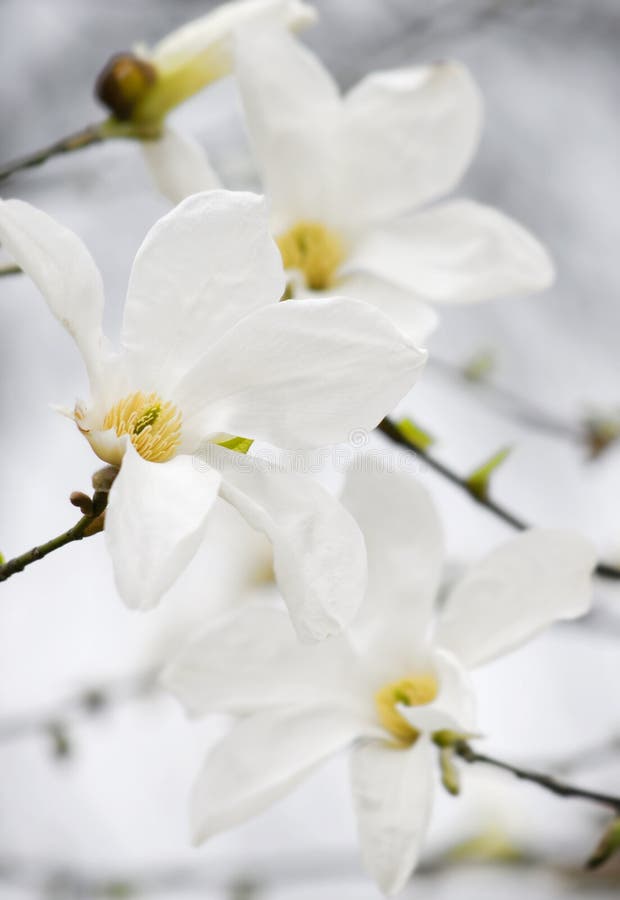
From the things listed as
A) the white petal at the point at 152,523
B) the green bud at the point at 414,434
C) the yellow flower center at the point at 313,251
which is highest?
the white petal at the point at 152,523

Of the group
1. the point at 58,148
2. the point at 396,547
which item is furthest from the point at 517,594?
the point at 58,148

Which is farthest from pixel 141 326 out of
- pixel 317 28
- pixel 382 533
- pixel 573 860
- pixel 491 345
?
pixel 317 28

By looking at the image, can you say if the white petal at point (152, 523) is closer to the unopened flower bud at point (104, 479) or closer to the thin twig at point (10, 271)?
the unopened flower bud at point (104, 479)

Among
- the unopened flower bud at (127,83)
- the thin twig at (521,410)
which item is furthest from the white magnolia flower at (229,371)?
the thin twig at (521,410)

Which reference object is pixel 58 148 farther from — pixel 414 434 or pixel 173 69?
pixel 414 434

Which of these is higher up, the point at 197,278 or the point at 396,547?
the point at 197,278

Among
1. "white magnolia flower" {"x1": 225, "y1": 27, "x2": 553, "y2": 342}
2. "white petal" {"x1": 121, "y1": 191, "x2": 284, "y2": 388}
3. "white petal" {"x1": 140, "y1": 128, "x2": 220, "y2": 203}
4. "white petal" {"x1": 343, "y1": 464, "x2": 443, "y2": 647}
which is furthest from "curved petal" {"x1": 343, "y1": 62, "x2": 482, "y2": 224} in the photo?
"white petal" {"x1": 121, "y1": 191, "x2": 284, "y2": 388}
